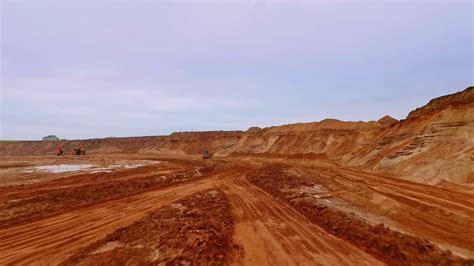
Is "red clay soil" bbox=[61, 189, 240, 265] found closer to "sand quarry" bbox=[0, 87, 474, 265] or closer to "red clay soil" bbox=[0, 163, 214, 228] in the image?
"sand quarry" bbox=[0, 87, 474, 265]

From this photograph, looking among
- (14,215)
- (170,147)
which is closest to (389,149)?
(14,215)

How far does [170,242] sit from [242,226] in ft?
8.94

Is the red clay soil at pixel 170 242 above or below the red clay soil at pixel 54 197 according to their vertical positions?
below

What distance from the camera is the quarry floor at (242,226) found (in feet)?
23.5

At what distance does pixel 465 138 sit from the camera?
762 inches

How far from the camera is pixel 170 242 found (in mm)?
7883

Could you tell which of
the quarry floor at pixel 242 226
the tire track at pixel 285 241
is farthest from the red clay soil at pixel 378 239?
the tire track at pixel 285 241

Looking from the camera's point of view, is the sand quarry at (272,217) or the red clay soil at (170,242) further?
the sand quarry at (272,217)

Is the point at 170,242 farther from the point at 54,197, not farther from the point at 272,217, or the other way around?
the point at 54,197

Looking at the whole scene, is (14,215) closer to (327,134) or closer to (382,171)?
(382,171)

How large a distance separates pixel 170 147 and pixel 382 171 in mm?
60210

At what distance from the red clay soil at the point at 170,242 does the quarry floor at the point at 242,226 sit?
0.09ft

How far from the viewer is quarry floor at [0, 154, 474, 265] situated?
23.5ft

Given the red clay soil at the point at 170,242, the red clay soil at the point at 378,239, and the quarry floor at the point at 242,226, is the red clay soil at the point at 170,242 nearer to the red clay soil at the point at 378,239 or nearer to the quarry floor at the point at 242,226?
the quarry floor at the point at 242,226
